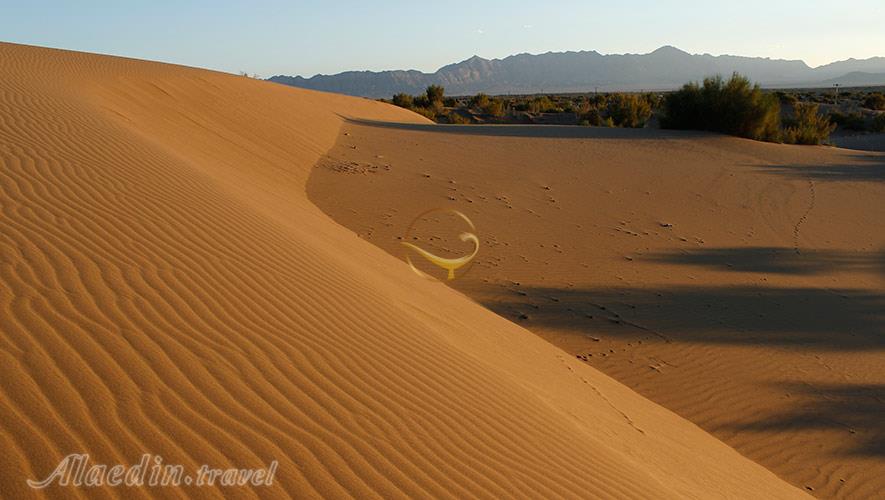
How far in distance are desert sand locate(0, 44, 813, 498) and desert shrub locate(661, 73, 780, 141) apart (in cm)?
1749

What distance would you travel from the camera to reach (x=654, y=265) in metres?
10.9

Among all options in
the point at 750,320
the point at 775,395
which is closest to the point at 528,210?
the point at 750,320

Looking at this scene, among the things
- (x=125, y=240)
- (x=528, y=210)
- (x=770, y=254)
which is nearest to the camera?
(x=125, y=240)

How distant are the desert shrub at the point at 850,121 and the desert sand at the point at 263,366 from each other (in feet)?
106

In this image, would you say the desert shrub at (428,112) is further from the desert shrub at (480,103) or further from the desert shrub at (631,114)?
the desert shrub at (631,114)

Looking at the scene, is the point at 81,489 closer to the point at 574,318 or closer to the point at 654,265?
the point at 574,318

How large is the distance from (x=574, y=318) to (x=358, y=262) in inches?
107

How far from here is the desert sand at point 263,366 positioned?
3.39 meters

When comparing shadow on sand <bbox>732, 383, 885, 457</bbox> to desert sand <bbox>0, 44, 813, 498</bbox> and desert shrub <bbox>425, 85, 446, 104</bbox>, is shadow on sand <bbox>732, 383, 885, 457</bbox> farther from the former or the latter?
desert shrub <bbox>425, 85, 446, 104</bbox>

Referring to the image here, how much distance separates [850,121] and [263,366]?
37.4 metres

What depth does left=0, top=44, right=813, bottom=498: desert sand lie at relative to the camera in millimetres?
3395

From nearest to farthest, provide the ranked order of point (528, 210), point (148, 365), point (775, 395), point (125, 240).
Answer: point (148, 365), point (125, 240), point (775, 395), point (528, 210)

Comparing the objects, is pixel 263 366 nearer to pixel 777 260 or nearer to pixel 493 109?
pixel 777 260

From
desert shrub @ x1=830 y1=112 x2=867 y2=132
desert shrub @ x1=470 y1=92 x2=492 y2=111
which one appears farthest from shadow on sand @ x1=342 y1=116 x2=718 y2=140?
desert shrub @ x1=470 y1=92 x2=492 y2=111
